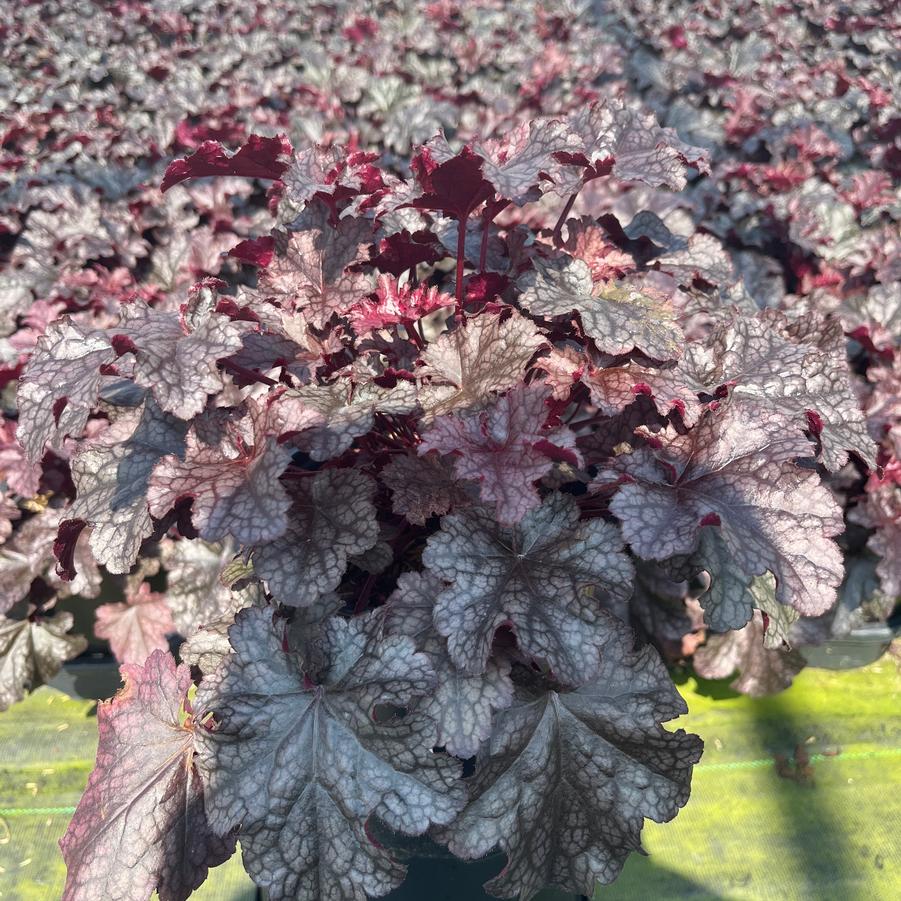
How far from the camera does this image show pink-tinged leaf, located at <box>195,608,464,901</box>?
3.60ft

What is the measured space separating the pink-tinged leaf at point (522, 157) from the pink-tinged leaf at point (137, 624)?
1.48 meters

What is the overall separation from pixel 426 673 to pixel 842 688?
6.67 ft

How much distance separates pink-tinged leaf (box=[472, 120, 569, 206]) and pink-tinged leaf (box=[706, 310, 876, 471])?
48cm

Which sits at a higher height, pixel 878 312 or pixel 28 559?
pixel 878 312

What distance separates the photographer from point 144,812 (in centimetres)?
120

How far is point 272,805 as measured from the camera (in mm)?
1114

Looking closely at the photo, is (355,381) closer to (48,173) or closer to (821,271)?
(821,271)

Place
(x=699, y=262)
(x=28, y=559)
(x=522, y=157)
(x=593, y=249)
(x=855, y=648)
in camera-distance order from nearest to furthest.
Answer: (x=522, y=157)
(x=593, y=249)
(x=699, y=262)
(x=28, y=559)
(x=855, y=648)

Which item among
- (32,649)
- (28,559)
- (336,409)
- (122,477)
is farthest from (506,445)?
(32,649)

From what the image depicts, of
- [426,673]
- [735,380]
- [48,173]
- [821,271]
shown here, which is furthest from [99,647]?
[821,271]

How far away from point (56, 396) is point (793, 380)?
129 cm

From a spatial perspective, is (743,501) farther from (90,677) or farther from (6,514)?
(90,677)

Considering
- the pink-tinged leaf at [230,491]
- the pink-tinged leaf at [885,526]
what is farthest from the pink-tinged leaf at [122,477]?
the pink-tinged leaf at [885,526]

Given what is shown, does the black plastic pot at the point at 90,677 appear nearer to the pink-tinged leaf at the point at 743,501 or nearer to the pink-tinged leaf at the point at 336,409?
the pink-tinged leaf at the point at 336,409
